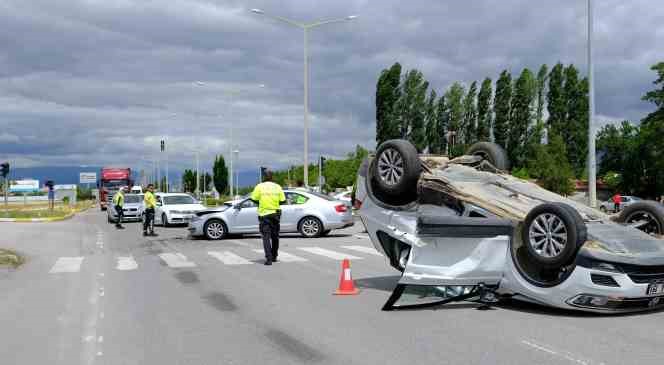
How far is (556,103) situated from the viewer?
61.4 meters

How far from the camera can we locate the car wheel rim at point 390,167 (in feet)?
32.3

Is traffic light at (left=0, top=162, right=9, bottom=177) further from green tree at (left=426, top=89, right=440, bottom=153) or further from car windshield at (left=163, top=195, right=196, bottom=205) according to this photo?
green tree at (left=426, top=89, right=440, bottom=153)

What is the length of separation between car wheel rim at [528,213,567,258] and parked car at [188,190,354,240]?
14.1m

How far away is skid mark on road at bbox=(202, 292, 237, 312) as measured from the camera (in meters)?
8.97

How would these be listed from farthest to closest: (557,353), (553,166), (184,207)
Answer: (553,166) < (184,207) < (557,353)

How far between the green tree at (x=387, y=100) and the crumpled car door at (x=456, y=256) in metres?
49.0

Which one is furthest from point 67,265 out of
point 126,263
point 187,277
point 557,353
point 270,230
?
point 557,353

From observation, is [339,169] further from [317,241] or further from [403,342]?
[403,342]

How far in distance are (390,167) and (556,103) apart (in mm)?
54810

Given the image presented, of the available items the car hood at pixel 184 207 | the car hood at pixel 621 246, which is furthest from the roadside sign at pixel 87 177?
the car hood at pixel 621 246

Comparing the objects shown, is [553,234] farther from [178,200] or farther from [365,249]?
[178,200]

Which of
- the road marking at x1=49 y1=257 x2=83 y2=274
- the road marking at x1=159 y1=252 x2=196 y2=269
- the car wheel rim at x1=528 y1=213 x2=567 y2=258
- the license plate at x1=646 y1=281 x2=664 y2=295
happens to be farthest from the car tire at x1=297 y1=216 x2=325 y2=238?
the license plate at x1=646 y1=281 x2=664 y2=295

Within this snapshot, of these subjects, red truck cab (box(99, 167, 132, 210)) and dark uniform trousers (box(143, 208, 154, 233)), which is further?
red truck cab (box(99, 167, 132, 210))

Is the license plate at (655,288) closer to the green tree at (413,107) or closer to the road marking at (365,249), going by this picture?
the road marking at (365,249)
